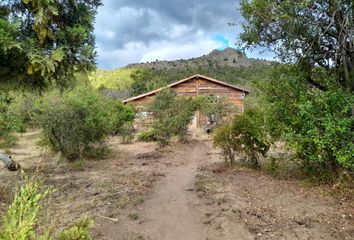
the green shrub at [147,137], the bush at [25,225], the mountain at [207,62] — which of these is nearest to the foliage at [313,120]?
the bush at [25,225]

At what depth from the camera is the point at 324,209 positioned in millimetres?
7137

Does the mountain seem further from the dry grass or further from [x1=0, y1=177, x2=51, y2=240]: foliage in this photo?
[x1=0, y1=177, x2=51, y2=240]: foliage

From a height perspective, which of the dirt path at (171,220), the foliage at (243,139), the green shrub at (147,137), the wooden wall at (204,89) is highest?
the wooden wall at (204,89)

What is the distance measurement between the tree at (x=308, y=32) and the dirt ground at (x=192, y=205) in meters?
3.17

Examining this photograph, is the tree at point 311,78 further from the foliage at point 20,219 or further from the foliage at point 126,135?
the foliage at point 126,135

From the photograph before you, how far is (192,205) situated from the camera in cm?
791

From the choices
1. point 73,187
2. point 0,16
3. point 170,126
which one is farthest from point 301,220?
point 170,126

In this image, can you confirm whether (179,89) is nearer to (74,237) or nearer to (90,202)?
(90,202)

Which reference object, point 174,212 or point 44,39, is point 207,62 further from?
point 174,212

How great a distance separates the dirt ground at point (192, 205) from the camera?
20.1 feet

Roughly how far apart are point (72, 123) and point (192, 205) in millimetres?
8127

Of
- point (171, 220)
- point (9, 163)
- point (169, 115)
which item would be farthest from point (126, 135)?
point (171, 220)

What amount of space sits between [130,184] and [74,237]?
25.4ft

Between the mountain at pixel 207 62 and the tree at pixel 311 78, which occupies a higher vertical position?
the mountain at pixel 207 62
